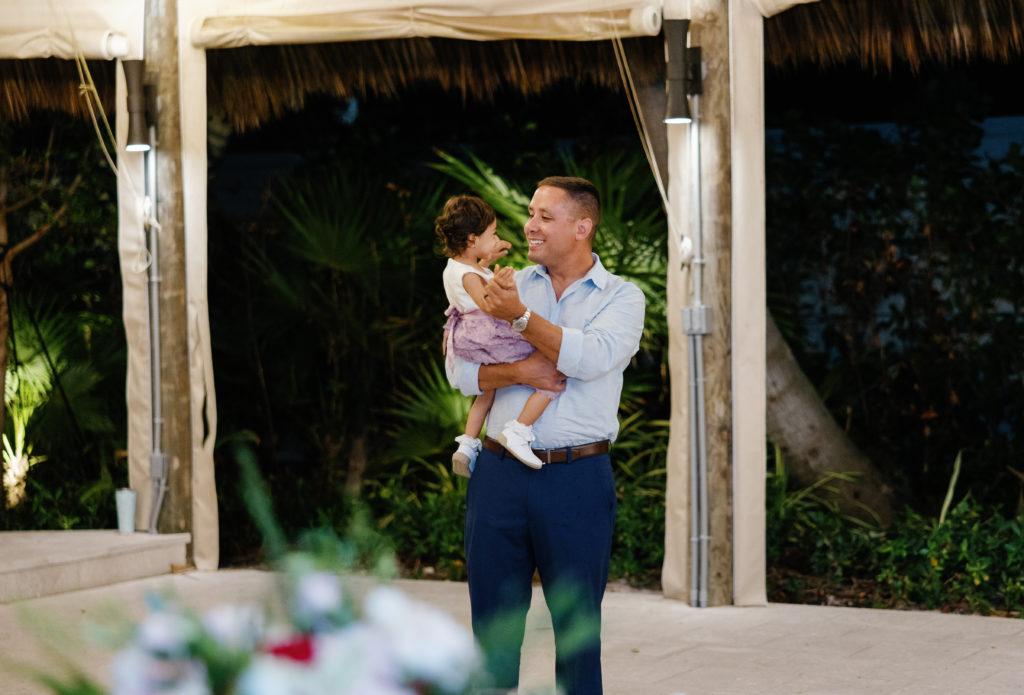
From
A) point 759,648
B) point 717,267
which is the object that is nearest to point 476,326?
point 759,648

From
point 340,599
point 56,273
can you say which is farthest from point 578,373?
point 56,273

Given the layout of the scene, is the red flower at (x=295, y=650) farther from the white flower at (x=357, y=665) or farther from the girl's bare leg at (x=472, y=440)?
the girl's bare leg at (x=472, y=440)

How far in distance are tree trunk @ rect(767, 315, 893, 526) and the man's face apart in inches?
141

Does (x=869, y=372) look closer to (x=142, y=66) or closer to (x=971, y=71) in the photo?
(x=971, y=71)

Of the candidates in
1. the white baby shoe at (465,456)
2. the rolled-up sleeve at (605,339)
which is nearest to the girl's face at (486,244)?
the white baby shoe at (465,456)

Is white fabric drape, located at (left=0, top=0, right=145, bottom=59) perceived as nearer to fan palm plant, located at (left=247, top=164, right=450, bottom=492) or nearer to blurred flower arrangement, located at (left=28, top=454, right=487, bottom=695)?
fan palm plant, located at (left=247, top=164, right=450, bottom=492)

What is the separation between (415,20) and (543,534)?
3.11 m

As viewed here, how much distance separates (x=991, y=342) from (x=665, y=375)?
1.72 meters

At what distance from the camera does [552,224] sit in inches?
122

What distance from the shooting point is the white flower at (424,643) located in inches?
45.6

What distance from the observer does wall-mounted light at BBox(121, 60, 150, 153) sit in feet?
19.8

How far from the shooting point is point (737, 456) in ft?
17.7

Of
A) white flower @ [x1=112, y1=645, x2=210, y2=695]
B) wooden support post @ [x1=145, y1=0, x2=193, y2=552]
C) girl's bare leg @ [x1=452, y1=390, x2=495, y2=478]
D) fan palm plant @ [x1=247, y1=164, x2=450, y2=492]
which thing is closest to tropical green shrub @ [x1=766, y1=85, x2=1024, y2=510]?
fan palm plant @ [x1=247, y1=164, x2=450, y2=492]

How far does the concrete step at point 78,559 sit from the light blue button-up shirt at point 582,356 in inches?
120
